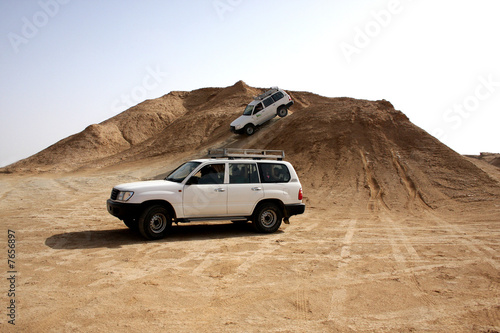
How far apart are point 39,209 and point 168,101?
115ft

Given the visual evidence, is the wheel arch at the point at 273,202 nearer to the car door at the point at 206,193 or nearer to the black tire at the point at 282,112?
the car door at the point at 206,193

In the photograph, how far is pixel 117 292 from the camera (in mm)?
5508

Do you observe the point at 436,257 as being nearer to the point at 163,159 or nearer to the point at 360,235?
the point at 360,235

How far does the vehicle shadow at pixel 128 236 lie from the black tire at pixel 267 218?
9.5 inches

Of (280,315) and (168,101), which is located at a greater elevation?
(168,101)

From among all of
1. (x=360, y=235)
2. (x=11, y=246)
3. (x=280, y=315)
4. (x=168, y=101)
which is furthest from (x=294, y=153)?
(x=168, y=101)

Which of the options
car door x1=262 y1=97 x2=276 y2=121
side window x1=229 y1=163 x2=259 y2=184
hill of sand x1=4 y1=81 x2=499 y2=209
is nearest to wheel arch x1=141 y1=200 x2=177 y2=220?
side window x1=229 y1=163 x2=259 y2=184

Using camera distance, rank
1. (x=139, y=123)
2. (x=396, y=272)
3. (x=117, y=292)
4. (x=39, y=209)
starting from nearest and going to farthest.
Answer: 1. (x=117, y=292)
2. (x=396, y=272)
3. (x=39, y=209)
4. (x=139, y=123)

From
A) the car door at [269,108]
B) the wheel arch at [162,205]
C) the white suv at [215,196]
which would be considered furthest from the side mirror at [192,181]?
the car door at [269,108]

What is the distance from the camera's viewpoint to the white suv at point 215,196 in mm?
8695

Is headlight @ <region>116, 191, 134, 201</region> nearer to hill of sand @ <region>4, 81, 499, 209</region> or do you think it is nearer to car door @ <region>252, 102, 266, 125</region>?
hill of sand @ <region>4, 81, 499, 209</region>

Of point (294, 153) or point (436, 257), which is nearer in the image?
point (436, 257)

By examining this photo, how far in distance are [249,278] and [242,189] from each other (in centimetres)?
358

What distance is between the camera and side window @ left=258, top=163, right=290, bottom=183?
33.1ft
